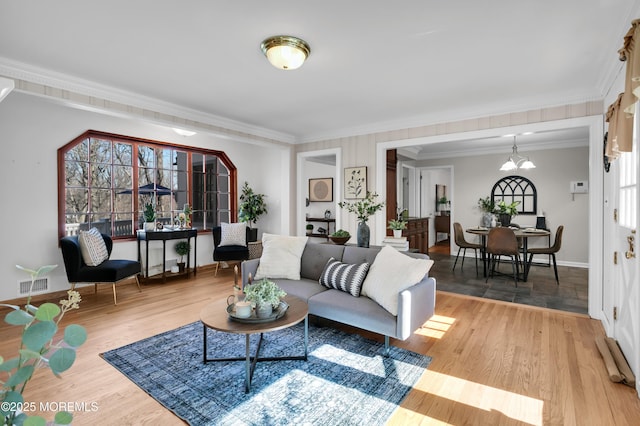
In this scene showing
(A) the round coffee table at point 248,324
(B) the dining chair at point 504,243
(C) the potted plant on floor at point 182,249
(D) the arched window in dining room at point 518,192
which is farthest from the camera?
(D) the arched window in dining room at point 518,192

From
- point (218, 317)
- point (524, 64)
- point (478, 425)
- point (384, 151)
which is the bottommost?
point (478, 425)

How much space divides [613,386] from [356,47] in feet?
10.0

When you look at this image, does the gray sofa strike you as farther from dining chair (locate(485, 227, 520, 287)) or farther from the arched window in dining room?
the arched window in dining room

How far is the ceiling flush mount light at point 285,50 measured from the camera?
2525 millimetres

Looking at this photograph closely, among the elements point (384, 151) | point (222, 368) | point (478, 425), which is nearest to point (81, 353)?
point (222, 368)

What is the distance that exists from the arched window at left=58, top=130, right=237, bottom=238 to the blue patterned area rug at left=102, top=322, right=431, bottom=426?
275 centimetres

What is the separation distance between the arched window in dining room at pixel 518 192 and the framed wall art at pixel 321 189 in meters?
3.60

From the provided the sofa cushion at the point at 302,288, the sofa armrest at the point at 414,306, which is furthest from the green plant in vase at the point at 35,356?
the sofa cushion at the point at 302,288

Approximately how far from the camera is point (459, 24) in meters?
2.33

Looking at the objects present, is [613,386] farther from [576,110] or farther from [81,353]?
[81,353]

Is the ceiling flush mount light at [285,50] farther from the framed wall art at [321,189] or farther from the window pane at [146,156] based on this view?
the framed wall art at [321,189]

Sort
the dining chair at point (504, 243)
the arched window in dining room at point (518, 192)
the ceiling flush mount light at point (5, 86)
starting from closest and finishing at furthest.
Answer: the ceiling flush mount light at point (5, 86), the dining chair at point (504, 243), the arched window in dining room at point (518, 192)

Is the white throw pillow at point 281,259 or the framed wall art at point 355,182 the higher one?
the framed wall art at point 355,182

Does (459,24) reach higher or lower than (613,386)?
higher
